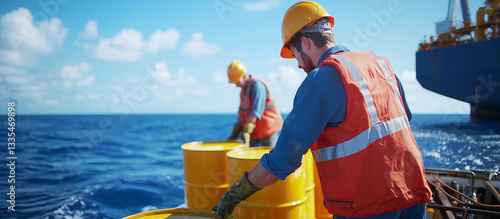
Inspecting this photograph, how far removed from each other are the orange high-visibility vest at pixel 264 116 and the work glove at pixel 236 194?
2495 millimetres

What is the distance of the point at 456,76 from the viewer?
2028 cm

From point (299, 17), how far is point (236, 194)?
940 millimetres

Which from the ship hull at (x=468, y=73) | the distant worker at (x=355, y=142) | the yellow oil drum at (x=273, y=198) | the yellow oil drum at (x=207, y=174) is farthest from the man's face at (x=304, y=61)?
the ship hull at (x=468, y=73)

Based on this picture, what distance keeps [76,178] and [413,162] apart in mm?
10032

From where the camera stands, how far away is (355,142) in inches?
48.2

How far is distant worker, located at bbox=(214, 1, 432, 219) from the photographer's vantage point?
1212 millimetres

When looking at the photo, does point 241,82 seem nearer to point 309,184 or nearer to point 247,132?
point 247,132

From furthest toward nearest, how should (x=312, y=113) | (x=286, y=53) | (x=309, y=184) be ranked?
1. (x=309, y=184)
2. (x=286, y=53)
3. (x=312, y=113)

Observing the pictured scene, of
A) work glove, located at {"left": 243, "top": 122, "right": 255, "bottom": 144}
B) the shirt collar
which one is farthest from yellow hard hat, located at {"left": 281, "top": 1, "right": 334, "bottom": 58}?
work glove, located at {"left": 243, "top": 122, "right": 255, "bottom": 144}

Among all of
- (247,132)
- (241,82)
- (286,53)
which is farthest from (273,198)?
(241,82)

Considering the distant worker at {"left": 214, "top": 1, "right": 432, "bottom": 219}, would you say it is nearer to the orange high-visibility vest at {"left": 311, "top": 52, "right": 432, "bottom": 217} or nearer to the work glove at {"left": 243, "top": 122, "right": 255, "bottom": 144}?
the orange high-visibility vest at {"left": 311, "top": 52, "right": 432, "bottom": 217}

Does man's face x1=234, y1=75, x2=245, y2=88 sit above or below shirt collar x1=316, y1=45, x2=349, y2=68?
above

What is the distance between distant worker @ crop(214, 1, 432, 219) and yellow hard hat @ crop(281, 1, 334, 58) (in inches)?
9.5

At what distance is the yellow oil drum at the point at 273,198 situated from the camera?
2.22 metres
